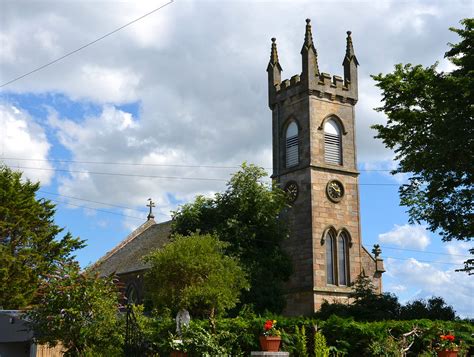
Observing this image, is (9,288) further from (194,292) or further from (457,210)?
(457,210)

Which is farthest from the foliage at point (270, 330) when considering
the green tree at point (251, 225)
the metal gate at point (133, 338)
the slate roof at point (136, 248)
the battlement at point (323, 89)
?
the slate roof at point (136, 248)

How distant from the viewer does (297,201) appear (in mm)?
41250

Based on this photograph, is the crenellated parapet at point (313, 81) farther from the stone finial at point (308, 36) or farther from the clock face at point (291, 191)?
the clock face at point (291, 191)

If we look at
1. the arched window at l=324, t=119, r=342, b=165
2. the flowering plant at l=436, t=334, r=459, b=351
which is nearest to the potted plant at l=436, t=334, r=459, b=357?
the flowering plant at l=436, t=334, r=459, b=351

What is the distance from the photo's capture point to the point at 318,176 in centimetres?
4109

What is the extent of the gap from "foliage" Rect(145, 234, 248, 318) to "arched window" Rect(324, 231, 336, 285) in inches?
387

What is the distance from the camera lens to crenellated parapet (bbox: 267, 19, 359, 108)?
42.3 metres

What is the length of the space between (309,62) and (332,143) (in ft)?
17.0

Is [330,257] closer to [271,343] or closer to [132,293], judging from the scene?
[132,293]

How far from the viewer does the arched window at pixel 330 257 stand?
4028cm

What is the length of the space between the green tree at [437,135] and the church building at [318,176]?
992 centimetres

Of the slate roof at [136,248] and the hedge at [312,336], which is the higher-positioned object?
the slate roof at [136,248]

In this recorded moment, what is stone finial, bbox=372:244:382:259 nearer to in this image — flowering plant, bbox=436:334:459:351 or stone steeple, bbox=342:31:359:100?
stone steeple, bbox=342:31:359:100

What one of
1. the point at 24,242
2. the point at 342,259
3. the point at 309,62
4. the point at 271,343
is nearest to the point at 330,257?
the point at 342,259
